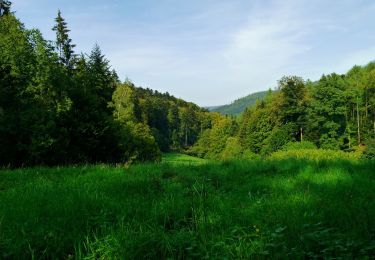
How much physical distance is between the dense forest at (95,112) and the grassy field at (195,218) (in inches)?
318

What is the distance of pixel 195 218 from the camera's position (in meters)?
4.51

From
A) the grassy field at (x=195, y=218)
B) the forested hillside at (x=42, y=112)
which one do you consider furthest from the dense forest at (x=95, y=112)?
the grassy field at (x=195, y=218)

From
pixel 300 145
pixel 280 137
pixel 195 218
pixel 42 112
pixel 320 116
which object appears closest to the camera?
pixel 195 218

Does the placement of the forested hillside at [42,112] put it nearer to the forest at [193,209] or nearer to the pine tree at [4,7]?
the pine tree at [4,7]

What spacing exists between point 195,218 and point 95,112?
32.8m

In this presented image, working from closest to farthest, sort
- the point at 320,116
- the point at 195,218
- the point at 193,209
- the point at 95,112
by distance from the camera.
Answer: the point at 195,218 → the point at 193,209 → the point at 95,112 → the point at 320,116

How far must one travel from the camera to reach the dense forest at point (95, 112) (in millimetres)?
32688

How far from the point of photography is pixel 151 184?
24.9 feet

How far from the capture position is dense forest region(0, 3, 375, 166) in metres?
32.7

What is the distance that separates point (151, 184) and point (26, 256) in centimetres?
408

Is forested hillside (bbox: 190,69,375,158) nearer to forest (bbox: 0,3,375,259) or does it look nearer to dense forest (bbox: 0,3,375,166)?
dense forest (bbox: 0,3,375,166)

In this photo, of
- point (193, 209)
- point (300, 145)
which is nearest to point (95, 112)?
point (193, 209)

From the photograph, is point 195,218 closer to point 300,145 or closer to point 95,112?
point 95,112

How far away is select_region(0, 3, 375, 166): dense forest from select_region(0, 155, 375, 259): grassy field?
8.08 meters
